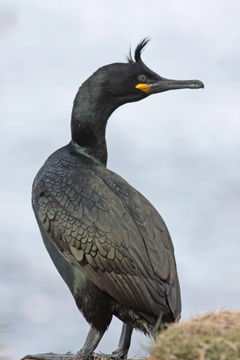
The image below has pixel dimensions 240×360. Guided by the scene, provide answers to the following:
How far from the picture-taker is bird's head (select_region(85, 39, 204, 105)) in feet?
23.7

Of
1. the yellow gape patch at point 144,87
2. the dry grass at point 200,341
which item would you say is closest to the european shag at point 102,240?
the yellow gape patch at point 144,87

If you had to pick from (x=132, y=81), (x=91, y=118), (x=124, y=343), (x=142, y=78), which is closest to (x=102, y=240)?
(x=124, y=343)

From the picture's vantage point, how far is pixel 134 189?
6910 millimetres

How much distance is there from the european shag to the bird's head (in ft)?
0.06

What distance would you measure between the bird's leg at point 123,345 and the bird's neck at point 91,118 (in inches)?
73.1

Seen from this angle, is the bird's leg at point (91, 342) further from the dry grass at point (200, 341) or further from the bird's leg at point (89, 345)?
the dry grass at point (200, 341)

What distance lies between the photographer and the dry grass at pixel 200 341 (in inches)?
151

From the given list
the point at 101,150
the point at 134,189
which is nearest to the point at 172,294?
the point at 134,189

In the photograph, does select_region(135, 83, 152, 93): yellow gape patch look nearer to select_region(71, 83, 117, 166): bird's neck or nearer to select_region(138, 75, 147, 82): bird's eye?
select_region(138, 75, 147, 82): bird's eye

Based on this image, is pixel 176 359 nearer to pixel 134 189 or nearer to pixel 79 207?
pixel 79 207

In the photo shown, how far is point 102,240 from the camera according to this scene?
6082mm

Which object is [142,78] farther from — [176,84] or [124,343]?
[124,343]

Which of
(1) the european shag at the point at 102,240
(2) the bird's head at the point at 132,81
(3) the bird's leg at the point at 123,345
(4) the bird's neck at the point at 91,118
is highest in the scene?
(2) the bird's head at the point at 132,81

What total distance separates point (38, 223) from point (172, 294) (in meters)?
1.59
